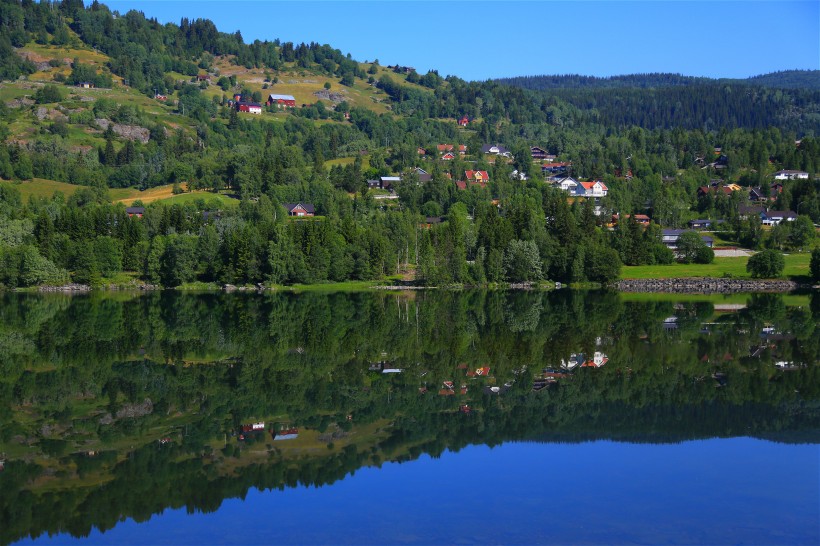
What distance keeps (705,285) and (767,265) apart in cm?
608

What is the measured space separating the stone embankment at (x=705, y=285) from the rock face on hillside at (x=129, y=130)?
10870cm

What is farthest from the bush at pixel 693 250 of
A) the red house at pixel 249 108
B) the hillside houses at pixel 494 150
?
the red house at pixel 249 108

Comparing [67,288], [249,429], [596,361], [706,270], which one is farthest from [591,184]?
[249,429]

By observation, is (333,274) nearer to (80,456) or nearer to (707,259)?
(707,259)

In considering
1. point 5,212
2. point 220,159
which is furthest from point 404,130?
point 5,212

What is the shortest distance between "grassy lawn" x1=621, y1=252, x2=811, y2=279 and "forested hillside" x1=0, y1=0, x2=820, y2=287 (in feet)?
9.24

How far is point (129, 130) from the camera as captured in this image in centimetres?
16125

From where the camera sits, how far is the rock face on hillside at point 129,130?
159000mm

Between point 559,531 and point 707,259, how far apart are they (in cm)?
7431

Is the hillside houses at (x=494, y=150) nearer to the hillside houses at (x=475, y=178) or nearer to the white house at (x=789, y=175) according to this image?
the hillside houses at (x=475, y=178)

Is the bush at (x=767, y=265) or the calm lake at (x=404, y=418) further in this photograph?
the bush at (x=767, y=265)

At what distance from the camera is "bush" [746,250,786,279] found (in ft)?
257

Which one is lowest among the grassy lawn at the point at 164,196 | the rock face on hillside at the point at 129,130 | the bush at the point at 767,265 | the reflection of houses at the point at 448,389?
the bush at the point at 767,265

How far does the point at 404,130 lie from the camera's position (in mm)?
185500
